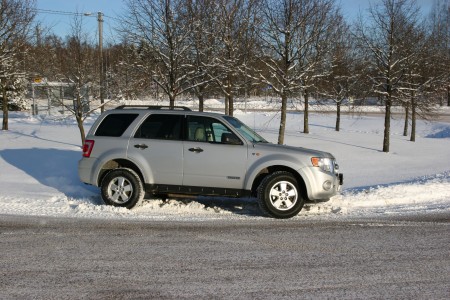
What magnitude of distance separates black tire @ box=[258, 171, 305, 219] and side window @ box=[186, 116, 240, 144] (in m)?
1.09

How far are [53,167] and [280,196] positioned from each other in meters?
6.92

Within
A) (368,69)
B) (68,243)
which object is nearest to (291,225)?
(68,243)

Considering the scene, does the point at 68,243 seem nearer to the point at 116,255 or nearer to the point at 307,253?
the point at 116,255

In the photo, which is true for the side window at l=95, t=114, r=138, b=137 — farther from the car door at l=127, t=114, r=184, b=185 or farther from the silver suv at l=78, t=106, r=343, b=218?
the car door at l=127, t=114, r=184, b=185

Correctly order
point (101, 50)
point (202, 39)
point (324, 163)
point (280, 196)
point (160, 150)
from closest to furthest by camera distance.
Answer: point (280, 196) → point (324, 163) → point (160, 150) → point (202, 39) → point (101, 50)

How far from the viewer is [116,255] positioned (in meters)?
5.74

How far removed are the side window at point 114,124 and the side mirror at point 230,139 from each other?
1636 millimetres

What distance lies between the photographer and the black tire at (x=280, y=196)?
314 inches

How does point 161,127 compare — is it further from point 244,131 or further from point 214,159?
point 244,131

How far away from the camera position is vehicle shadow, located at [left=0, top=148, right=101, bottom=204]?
33.3 ft

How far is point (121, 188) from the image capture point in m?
8.47

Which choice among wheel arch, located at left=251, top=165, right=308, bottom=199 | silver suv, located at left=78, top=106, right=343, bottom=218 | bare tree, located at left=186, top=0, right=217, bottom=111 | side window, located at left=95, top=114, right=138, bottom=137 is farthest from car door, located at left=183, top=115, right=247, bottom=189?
bare tree, located at left=186, top=0, right=217, bottom=111

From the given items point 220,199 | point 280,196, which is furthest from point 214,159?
point 220,199

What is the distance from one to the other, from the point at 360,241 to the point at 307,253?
95 centimetres
